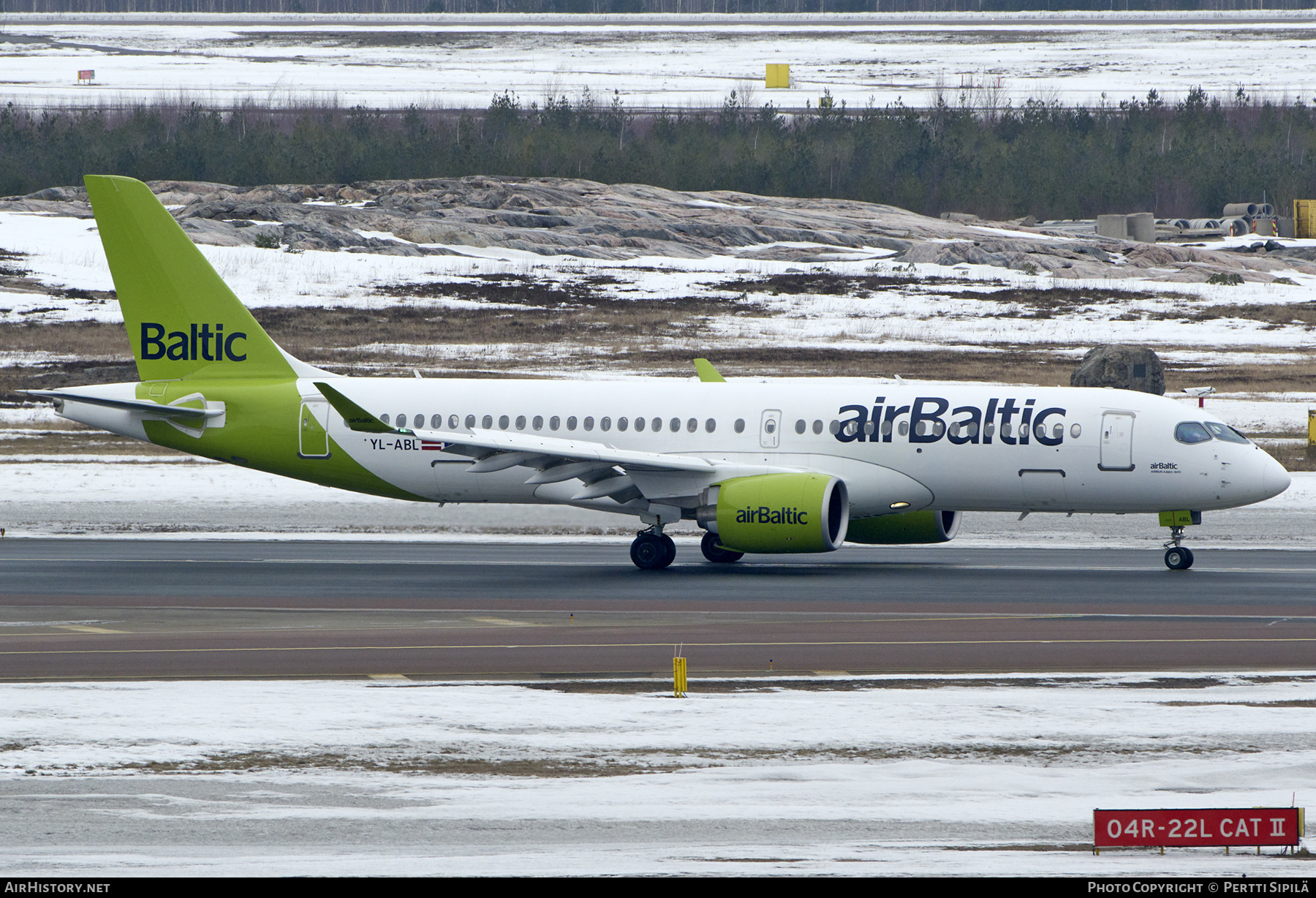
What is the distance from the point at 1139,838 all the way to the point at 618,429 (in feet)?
73.1

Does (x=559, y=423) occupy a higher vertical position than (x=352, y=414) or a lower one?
lower

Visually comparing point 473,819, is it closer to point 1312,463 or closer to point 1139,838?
point 1139,838

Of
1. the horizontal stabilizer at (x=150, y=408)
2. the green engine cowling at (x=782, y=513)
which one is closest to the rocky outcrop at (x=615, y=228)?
the horizontal stabilizer at (x=150, y=408)

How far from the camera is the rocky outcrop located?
103m

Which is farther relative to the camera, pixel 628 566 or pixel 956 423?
pixel 628 566

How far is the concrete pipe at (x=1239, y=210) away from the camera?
460ft

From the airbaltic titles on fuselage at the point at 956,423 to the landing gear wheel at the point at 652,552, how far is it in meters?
3.95

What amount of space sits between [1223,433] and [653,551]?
35.8 feet

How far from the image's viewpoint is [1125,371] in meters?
59.8

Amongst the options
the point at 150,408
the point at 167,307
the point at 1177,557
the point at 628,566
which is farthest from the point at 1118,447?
the point at 167,307

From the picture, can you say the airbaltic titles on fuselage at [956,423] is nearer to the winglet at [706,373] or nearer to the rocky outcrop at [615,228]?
the winglet at [706,373]

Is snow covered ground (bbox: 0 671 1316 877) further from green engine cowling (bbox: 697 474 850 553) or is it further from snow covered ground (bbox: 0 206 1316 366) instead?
snow covered ground (bbox: 0 206 1316 366)

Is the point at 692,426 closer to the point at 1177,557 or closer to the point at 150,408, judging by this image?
the point at 1177,557

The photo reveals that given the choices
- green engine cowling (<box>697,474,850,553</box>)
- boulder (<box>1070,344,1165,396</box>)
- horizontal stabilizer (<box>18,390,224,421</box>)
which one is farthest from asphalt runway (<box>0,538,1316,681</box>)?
boulder (<box>1070,344,1165,396</box>)
